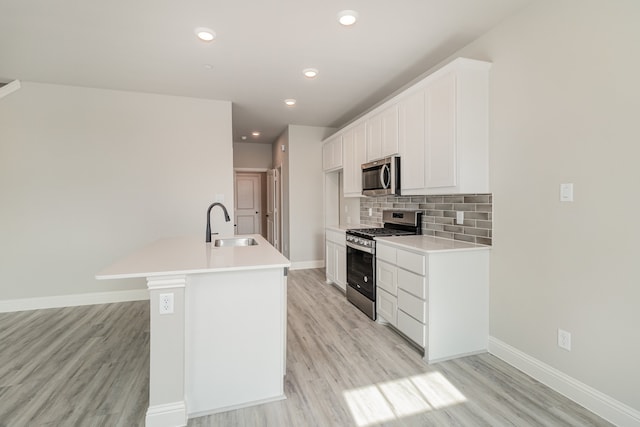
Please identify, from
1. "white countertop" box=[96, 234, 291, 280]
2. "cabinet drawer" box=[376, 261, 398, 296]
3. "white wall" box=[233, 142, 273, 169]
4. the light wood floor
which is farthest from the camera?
"white wall" box=[233, 142, 273, 169]

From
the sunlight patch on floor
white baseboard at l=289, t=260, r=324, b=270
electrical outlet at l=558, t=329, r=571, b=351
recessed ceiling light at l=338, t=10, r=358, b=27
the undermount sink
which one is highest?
recessed ceiling light at l=338, t=10, r=358, b=27

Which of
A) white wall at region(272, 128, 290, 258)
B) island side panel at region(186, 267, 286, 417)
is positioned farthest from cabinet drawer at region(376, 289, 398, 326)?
white wall at region(272, 128, 290, 258)

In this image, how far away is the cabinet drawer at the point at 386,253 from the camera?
117 inches

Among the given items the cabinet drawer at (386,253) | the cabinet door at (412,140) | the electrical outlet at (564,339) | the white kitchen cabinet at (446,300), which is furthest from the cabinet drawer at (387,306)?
the electrical outlet at (564,339)

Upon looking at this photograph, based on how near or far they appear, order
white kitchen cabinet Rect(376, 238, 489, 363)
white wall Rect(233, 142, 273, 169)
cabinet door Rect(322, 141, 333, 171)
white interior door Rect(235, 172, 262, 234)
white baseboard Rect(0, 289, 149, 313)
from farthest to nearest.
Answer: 1. white interior door Rect(235, 172, 262, 234)
2. white wall Rect(233, 142, 273, 169)
3. cabinet door Rect(322, 141, 333, 171)
4. white baseboard Rect(0, 289, 149, 313)
5. white kitchen cabinet Rect(376, 238, 489, 363)

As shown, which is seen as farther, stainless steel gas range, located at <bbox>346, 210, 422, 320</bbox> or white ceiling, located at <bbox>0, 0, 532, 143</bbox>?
stainless steel gas range, located at <bbox>346, 210, 422, 320</bbox>

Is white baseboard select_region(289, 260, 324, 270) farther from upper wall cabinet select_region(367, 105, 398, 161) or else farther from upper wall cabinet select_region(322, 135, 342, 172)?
upper wall cabinet select_region(367, 105, 398, 161)

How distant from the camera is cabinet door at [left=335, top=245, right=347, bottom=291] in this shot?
425 cm

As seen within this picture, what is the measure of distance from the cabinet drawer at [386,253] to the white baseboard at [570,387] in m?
1.06

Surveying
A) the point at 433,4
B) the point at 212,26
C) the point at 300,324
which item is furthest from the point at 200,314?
the point at 433,4

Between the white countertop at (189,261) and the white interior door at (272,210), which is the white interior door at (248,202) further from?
the white countertop at (189,261)

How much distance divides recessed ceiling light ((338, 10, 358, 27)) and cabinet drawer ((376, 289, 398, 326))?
243 centimetres

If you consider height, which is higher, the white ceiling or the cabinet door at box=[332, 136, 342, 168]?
the white ceiling

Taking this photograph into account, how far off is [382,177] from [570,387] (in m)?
2.30
